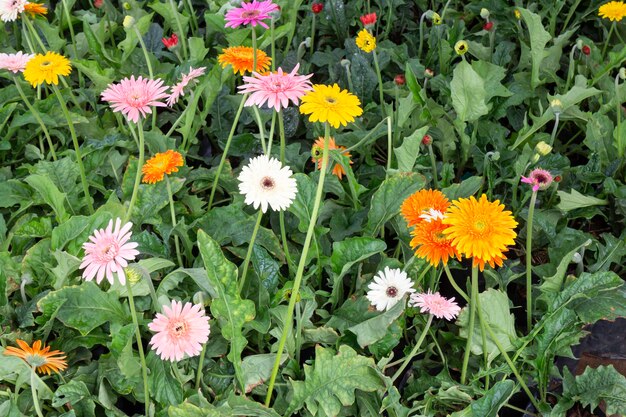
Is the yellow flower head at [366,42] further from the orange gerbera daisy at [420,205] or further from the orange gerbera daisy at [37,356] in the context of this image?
the orange gerbera daisy at [37,356]

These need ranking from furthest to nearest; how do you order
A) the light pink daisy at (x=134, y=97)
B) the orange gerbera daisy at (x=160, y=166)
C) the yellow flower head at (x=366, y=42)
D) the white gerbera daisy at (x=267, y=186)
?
the yellow flower head at (x=366, y=42) → the orange gerbera daisy at (x=160, y=166) → the light pink daisy at (x=134, y=97) → the white gerbera daisy at (x=267, y=186)

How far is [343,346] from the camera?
4.06 feet

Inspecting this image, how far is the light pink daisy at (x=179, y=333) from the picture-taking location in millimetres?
1058

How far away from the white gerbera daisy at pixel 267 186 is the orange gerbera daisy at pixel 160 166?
0.35 metres

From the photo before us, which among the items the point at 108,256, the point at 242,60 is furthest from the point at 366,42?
the point at 108,256

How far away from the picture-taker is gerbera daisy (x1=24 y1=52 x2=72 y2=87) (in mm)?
1517

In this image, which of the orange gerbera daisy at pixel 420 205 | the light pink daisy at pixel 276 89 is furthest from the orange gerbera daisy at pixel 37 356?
the orange gerbera daisy at pixel 420 205

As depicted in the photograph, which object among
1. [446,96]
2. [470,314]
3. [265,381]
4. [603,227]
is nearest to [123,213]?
[265,381]

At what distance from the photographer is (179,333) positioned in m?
1.07

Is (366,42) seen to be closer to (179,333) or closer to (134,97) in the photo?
(134,97)

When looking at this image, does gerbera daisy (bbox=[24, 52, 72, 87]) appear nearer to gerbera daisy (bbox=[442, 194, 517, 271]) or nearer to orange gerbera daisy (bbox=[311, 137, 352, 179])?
orange gerbera daisy (bbox=[311, 137, 352, 179])

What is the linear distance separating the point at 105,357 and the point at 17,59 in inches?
30.6

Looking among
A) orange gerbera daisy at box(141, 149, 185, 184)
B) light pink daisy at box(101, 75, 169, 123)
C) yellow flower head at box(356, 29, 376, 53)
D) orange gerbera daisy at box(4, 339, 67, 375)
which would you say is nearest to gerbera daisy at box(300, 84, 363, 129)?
light pink daisy at box(101, 75, 169, 123)

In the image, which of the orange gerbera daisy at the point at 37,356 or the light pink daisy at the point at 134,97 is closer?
the orange gerbera daisy at the point at 37,356
